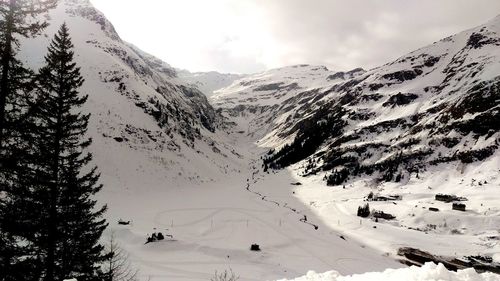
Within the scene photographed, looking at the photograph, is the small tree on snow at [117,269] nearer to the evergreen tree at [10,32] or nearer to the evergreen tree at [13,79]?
the evergreen tree at [13,79]

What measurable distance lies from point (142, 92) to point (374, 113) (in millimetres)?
99521

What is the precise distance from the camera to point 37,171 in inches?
827

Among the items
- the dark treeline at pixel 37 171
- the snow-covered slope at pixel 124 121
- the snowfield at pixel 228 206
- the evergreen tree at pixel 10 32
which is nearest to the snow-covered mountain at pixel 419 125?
the snowfield at pixel 228 206

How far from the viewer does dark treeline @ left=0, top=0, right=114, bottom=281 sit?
16719mm

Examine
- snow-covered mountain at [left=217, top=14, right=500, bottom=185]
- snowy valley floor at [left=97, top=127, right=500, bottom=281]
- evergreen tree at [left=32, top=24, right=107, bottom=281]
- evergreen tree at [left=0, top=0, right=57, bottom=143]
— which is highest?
snow-covered mountain at [left=217, top=14, right=500, bottom=185]

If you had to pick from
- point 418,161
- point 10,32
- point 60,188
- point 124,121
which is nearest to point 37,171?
point 60,188

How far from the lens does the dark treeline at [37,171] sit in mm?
16719

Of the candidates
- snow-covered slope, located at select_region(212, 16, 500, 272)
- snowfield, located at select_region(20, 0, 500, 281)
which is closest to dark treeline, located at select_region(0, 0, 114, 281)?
snowfield, located at select_region(20, 0, 500, 281)

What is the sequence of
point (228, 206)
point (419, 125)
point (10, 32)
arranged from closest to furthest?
1. point (10, 32)
2. point (228, 206)
3. point (419, 125)

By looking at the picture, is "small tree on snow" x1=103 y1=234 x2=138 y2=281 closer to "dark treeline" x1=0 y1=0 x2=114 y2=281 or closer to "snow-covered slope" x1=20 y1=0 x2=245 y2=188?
"dark treeline" x1=0 y1=0 x2=114 y2=281

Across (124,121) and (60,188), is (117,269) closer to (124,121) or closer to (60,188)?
(60,188)

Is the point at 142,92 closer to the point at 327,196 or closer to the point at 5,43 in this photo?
the point at 327,196

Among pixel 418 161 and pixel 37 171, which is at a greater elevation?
pixel 418 161

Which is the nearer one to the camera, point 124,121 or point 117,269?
point 117,269
